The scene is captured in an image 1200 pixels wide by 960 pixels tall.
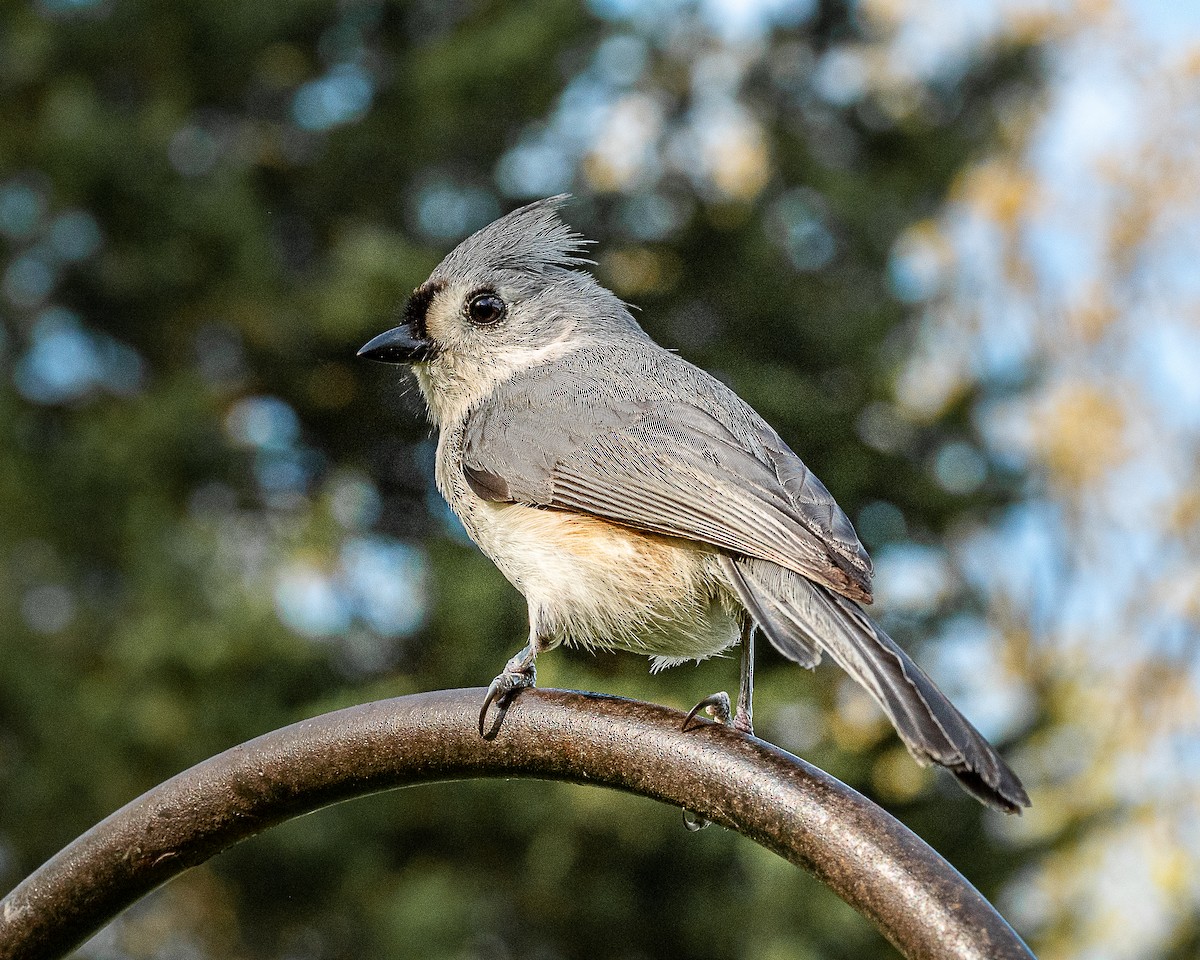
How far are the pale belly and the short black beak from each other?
0.74 metres

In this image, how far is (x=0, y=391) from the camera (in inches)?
341

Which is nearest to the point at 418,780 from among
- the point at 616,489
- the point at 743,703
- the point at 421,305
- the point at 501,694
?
the point at 501,694

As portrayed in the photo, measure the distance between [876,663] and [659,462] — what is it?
2.89 feet

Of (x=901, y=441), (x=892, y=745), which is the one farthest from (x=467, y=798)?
(x=901, y=441)

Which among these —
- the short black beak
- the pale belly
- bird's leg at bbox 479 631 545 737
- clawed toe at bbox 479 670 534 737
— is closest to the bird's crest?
the short black beak

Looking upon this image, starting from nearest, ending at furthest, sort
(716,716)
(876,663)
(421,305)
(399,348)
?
(876,663) < (716,716) < (399,348) < (421,305)

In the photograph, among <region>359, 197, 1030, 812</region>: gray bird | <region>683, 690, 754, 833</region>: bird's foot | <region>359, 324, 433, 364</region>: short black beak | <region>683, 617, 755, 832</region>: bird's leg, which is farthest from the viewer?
<region>359, 324, 433, 364</region>: short black beak

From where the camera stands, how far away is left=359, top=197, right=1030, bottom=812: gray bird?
2.02 m

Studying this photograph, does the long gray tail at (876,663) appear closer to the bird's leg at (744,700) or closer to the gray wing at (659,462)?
the gray wing at (659,462)

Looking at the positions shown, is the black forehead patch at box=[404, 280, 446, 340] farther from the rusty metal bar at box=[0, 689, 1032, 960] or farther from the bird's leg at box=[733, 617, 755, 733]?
the rusty metal bar at box=[0, 689, 1032, 960]

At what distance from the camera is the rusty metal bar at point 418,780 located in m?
1.64

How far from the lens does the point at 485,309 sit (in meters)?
3.17

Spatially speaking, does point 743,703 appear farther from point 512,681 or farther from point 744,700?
point 512,681

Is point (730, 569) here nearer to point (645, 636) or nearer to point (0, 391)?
point (645, 636)
